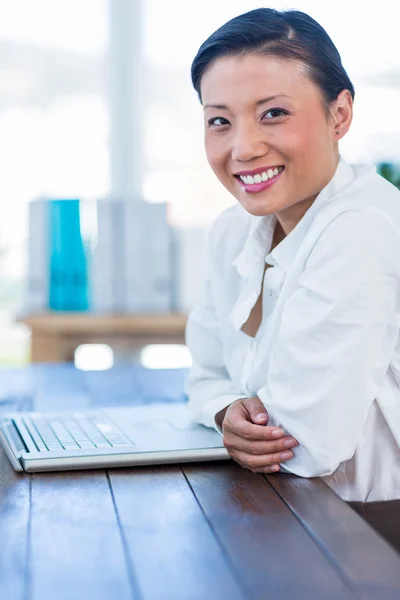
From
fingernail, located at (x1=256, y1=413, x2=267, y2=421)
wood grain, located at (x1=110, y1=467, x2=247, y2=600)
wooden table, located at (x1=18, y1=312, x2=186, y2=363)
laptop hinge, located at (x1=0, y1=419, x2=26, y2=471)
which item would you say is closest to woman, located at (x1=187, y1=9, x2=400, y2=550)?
fingernail, located at (x1=256, y1=413, x2=267, y2=421)

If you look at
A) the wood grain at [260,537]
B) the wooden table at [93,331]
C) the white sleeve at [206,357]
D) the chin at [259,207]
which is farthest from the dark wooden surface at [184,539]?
the wooden table at [93,331]

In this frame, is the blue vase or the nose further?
the blue vase

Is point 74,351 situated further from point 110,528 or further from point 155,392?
point 110,528

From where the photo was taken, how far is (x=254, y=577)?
0.80 metres

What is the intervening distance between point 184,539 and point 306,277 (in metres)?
0.44

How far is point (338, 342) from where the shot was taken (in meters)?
1.12

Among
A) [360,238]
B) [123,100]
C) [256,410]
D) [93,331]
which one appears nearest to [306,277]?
[360,238]

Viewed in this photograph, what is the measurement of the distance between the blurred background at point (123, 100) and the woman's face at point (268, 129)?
2178 mm

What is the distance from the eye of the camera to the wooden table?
119 inches

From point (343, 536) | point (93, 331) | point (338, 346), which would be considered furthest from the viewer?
point (93, 331)

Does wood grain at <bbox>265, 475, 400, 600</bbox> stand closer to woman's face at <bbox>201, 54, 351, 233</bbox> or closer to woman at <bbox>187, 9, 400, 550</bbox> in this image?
woman at <bbox>187, 9, 400, 550</bbox>

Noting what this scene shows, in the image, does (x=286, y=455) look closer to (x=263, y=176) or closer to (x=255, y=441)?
(x=255, y=441)

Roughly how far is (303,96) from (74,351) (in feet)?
6.76

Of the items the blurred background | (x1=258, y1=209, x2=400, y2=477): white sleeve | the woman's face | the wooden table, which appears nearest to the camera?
(x1=258, y1=209, x2=400, y2=477): white sleeve
